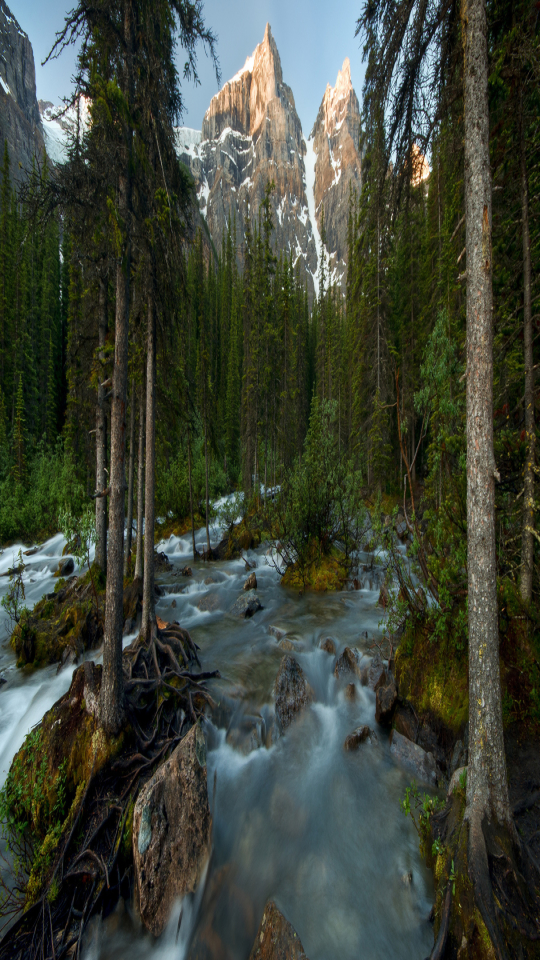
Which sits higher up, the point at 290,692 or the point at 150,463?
the point at 150,463

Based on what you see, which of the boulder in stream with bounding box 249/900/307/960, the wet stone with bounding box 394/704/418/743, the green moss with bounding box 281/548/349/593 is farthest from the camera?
the green moss with bounding box 281/548/349/593

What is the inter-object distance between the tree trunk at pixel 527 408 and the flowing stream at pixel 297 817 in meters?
3.38

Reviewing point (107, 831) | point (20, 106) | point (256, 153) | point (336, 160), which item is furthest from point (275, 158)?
point (107, 831)

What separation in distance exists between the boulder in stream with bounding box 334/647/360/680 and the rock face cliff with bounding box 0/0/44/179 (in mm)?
77961

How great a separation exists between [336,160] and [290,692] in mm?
172296

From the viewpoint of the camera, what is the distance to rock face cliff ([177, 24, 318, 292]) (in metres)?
109

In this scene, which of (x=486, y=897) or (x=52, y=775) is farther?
(x=52, y=775)

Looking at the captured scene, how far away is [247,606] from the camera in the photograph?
10.7 meters

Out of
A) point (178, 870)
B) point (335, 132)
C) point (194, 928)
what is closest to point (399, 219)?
point (178, 870)

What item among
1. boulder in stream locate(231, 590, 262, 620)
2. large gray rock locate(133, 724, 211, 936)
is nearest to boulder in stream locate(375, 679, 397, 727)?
large gray rock locate(133, 724, 211, 936)

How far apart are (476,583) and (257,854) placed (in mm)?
4519

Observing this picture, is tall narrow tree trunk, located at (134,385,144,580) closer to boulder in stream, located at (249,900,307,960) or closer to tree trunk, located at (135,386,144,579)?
tree trunk, located at (135,386,144,579)

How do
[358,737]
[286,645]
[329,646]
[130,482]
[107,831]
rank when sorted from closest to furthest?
[107,831] → [358,737] → [329,646] → [286,645] → [130,482]

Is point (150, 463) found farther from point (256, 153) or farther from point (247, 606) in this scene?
point (256, 153)
